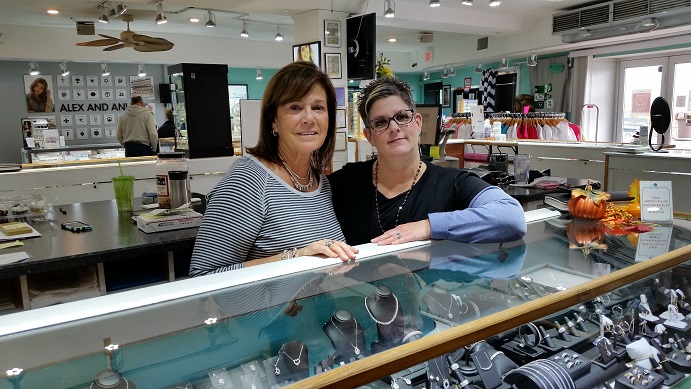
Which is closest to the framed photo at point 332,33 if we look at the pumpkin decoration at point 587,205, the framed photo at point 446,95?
the pumpkin decoration at point 587,205

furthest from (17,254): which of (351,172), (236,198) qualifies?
(351,172)

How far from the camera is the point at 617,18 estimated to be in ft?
26.4

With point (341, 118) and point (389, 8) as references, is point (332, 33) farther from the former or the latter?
point (341, 118)

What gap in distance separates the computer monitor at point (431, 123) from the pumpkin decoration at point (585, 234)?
2.89 m

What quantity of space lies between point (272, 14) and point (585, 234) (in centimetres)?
727

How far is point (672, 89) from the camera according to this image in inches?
371

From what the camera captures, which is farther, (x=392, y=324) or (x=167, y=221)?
(x=167, y=221)

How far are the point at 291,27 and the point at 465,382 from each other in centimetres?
1016

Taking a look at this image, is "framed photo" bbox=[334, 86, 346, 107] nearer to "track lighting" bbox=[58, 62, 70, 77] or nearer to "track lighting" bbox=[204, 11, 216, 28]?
"track lighting" bbox=[204, 11, 216, 28]

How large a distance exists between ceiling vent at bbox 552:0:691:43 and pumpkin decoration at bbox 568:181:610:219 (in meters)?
6.86

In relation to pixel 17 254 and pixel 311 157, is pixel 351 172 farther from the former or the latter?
pixel 17 254

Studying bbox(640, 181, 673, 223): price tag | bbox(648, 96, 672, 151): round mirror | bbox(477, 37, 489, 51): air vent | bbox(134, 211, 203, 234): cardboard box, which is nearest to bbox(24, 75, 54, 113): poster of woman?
bbox(477, 37, 489, 51): air vent

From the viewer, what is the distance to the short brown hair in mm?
1688

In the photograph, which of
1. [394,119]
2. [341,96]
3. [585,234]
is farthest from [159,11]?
[585,234]
